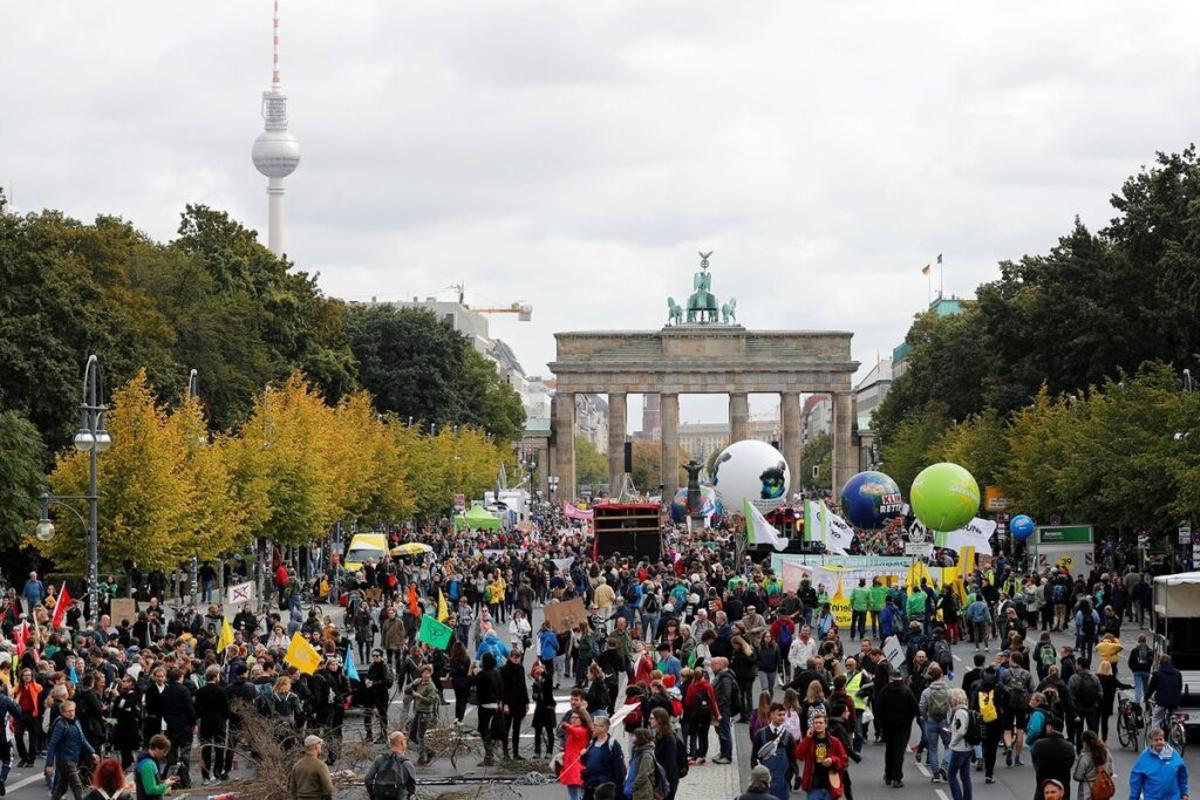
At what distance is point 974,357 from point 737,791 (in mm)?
79516

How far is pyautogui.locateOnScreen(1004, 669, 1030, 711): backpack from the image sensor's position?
2469cm

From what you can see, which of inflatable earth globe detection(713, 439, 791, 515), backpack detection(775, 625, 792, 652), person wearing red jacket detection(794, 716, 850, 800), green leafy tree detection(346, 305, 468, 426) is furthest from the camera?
green leafy tree detection(346, 305, 468, 426)

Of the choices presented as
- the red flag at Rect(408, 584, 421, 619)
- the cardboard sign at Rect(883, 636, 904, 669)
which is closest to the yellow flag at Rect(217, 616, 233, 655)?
the cardboard sign at Rect(883, 636, 904, 669)

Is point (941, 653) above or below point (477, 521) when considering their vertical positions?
below

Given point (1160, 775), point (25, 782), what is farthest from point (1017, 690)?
point (25, 782)

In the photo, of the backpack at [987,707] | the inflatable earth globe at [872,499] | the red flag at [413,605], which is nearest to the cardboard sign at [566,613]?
Answer: the red flag at [413,605]

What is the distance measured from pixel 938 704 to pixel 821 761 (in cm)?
389

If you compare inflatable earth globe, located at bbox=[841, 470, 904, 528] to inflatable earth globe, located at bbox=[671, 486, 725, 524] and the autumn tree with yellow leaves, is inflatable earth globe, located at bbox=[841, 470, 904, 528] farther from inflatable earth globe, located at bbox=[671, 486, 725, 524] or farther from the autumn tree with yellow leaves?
the autumn tree with yellow leaves

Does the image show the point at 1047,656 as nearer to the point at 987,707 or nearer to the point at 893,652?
the point at 893,652

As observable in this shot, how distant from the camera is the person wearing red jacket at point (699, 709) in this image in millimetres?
25172

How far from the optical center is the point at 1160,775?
17.6 m

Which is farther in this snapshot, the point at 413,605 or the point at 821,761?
the point at 413,605

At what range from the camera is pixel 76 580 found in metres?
53.5

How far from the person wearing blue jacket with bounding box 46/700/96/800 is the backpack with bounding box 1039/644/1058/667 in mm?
11553
